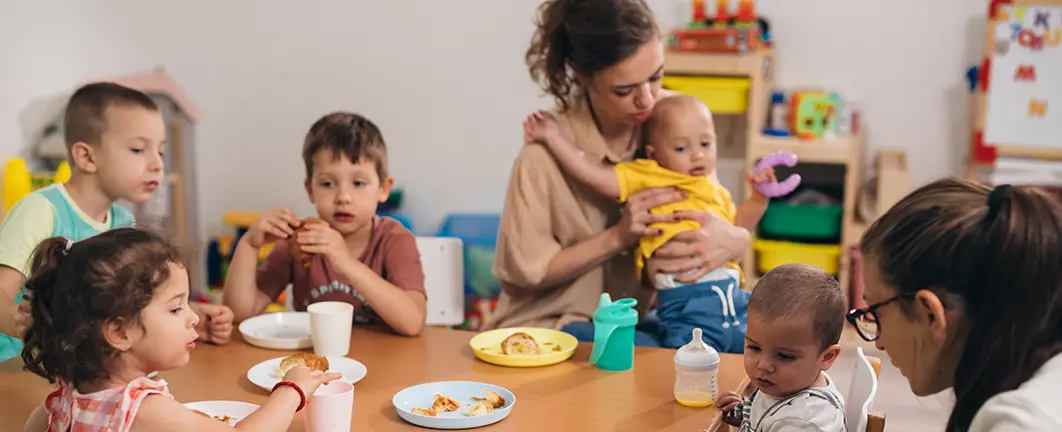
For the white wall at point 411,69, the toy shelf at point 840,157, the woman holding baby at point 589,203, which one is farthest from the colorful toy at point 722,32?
the woman holding baby at point 589,203

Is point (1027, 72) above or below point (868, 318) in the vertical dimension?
above

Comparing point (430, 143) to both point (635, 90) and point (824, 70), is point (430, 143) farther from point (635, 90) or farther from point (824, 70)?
point (635, 90)

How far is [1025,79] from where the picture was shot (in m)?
3.85

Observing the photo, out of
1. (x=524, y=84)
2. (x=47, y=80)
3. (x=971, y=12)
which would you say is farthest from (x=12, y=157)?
(x=971, y=12)

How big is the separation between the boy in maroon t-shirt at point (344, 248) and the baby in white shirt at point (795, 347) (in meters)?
0.76

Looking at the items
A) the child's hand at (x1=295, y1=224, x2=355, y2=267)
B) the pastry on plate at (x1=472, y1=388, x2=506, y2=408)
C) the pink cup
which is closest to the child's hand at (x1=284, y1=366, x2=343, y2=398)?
the pink cup

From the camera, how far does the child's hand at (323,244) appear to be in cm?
202

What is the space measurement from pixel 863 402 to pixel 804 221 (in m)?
2.58

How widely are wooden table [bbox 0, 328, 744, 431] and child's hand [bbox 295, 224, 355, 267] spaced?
0.54 ft

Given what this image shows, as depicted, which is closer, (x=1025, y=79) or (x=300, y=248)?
(x=300, y=248)

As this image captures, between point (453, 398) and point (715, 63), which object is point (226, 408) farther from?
point (715, 63)

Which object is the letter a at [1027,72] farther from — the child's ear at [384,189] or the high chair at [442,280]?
the child's ear at [384,189]

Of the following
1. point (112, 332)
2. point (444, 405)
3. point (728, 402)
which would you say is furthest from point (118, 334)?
point (728, 402)

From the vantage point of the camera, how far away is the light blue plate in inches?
60.9
